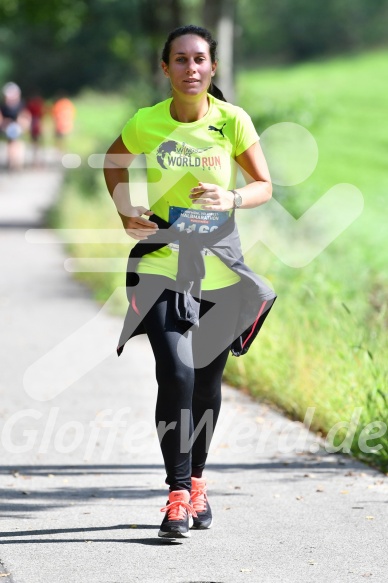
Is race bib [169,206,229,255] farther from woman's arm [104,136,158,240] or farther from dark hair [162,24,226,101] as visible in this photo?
dark hair [162,24,226,101]

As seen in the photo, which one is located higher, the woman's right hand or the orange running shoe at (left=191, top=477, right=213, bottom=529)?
the woman's right hand

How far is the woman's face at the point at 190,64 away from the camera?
17.2ft

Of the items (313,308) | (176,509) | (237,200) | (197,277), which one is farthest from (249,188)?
(313,308)

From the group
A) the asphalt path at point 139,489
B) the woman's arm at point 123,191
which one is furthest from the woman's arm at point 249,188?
the asphalt path at point 139,489

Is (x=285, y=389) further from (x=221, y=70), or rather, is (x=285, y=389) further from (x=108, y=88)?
(x=108, y=88)

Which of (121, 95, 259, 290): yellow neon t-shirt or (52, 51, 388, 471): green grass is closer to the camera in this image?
(121, 95, 259, 290): yellow neon t-shirt

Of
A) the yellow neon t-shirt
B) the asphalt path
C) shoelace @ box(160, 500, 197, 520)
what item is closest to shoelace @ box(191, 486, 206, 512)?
the asphalt path

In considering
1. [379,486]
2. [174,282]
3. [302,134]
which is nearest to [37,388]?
[379,486]

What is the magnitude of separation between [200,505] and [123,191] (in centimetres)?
133

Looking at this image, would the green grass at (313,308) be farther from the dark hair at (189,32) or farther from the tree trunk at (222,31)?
the dark hair at (189,32)

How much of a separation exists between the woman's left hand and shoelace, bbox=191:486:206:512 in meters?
1.26

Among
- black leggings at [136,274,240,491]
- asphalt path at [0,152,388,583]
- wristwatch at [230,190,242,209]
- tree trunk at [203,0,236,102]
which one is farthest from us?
tree trunk at [203,0,236,102]

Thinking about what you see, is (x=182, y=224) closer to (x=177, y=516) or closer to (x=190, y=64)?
(x=190, y=64)

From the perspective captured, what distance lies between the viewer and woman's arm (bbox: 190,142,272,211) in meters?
5.04
